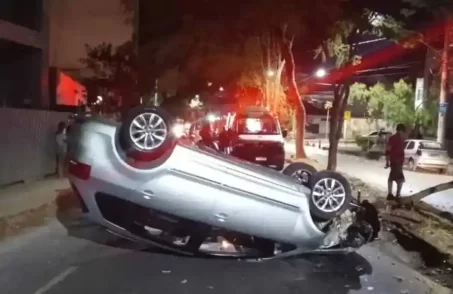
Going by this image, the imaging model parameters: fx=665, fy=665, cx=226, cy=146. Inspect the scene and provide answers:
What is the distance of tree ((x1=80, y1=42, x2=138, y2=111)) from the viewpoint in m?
29.7

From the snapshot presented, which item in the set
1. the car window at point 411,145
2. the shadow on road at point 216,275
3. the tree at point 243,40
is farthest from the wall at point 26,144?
the car window at point 411,145

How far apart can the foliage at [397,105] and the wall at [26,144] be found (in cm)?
3148

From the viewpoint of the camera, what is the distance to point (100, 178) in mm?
7500

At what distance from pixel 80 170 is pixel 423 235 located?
5.79m

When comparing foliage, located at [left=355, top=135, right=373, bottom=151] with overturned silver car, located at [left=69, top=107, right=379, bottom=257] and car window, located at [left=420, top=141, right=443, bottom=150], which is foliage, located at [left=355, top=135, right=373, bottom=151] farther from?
overturned silver car, located at [left=69, top=107, right=379, bottom=257]

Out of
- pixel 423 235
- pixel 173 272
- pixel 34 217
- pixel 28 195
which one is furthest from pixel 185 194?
pixel 28 195

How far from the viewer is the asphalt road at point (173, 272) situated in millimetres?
7328

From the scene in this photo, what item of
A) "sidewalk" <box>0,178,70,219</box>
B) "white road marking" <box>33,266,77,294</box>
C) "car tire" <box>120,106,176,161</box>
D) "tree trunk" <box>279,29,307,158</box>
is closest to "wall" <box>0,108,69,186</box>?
"sidewalk" <box>0,178,70,219</box>

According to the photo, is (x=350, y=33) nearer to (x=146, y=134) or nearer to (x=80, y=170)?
(x=146, y=134)

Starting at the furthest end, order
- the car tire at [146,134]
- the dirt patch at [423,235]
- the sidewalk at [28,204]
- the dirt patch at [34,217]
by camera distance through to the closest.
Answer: the sidewalk at [28,204]
the dirt patch at [34,217]
the dirt patch at [423,235]
the car tire at [146,134]

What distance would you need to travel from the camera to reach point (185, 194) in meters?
7.59

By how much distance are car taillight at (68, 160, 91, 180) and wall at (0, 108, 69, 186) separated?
9549mm

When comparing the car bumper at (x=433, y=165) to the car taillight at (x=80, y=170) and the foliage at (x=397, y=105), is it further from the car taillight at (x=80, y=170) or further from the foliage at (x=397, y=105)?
the car taillight at (x=80, y=170)

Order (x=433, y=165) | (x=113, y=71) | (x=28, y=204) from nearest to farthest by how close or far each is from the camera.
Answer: (x=28, y=204)
(x=433, y=165)
(x=113, y=71)
